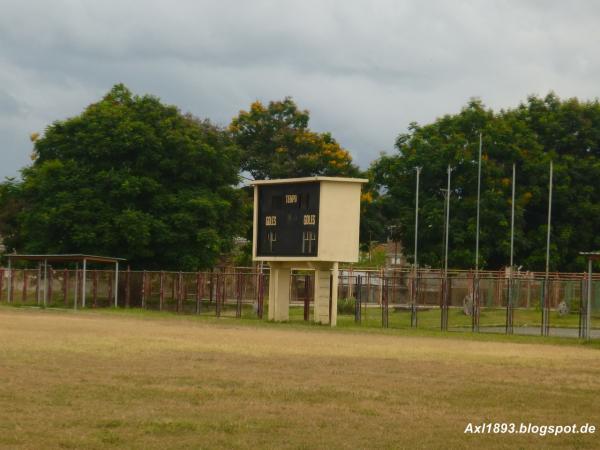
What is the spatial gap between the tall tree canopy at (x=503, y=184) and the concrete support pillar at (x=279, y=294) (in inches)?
1302

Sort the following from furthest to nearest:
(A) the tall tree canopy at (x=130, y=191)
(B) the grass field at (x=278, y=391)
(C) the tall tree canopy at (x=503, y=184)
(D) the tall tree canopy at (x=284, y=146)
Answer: (D) the tall tree canopy at (x=284, y=146)
(C) the tall tree canopy at (x=503, y=184)
(A) the tall tree canopy at (x=130, y=191)
(B) the grass field at (x=278, y=391)

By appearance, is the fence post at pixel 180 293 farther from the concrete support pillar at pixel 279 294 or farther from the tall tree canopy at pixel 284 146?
the tall tree canopy at pixel 284 146

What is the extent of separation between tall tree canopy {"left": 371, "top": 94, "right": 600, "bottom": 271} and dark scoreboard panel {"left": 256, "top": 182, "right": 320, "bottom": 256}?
33.5m

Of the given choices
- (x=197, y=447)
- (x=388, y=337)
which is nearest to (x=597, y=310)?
(x=388, y=337)

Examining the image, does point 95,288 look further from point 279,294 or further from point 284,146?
point 284,146

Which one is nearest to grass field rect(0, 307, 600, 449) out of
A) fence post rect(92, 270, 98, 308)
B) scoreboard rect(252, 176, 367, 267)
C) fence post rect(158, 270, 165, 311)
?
scoreboard rect(252, 176, 367, 267)

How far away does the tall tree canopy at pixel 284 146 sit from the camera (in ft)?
319

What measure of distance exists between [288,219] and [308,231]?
1643mm

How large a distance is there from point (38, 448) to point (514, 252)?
2846 inches

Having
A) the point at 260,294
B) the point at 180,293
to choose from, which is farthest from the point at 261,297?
the point at 180,293

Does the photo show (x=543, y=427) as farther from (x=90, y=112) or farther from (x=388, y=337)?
(x=90, y=112)

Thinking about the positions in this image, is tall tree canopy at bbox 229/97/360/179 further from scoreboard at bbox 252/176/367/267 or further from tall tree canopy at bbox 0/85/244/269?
scoreboard at bbox 252/176/367/267

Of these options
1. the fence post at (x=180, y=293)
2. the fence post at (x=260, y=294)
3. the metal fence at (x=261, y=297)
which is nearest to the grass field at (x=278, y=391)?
the fence post at (x=260, y=294)

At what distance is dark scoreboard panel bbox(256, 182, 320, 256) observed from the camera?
161ft
